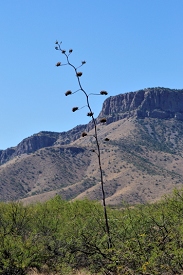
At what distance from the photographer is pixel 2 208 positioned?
34.0 metres

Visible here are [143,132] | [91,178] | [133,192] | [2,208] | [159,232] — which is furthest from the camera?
[143,132]

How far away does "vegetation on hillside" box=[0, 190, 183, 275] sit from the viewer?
32.1 ft

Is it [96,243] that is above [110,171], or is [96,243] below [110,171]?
below

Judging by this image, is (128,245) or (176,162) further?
(176,162)

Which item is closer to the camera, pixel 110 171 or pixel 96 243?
pixel 96 243

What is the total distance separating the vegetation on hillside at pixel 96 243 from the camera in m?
9.79

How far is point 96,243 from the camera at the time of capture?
47.0 feet

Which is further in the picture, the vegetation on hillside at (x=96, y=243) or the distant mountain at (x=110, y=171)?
the distant mountain at (x=110, y=171)

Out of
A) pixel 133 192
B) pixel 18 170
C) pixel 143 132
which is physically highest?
pixel 143 132

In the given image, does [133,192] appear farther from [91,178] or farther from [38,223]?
[38,223]

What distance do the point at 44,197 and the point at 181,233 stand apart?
137 m

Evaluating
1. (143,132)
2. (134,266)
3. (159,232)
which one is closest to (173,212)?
(159,232)

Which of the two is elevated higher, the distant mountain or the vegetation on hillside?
the distant mountain

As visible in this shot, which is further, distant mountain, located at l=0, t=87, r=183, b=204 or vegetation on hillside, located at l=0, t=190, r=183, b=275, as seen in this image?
distant mountain, located at l=0, t=87, r=183, b=204
